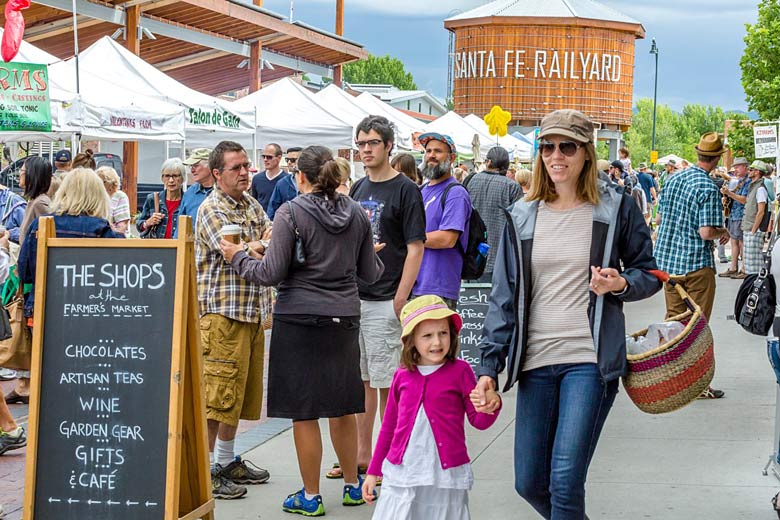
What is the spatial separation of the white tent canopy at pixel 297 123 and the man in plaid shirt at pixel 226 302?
12.5 metres

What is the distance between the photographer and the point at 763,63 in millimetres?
24156

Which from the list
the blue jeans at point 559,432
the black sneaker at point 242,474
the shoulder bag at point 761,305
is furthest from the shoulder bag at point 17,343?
the shoulder bag at point 761,305

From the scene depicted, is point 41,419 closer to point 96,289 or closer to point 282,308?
point 96,289

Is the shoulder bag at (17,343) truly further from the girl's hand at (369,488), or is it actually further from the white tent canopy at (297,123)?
the white tent canopy at (297,123)

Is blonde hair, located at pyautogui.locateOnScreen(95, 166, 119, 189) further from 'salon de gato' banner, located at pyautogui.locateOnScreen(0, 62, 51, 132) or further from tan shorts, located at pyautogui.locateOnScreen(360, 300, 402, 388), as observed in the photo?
tan shorts, located at pyautogui.locateOnScreen(360, 300, 402, 388)

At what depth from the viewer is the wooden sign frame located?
16.5 feet

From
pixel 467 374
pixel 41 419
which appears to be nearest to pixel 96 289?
pixel 41 419

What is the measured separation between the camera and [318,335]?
19.2 ft

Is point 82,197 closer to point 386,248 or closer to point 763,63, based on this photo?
point 386,248

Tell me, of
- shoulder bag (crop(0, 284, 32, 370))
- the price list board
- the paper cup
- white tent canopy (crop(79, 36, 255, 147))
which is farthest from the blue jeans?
white tent canopy (crop(79, 36, 255, 147))

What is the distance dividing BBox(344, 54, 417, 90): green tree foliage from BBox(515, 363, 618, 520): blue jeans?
139324 mm

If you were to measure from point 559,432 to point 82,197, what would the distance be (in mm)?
4003

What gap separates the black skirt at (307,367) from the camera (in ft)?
19.2

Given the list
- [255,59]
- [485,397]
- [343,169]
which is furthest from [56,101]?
[255,59]
